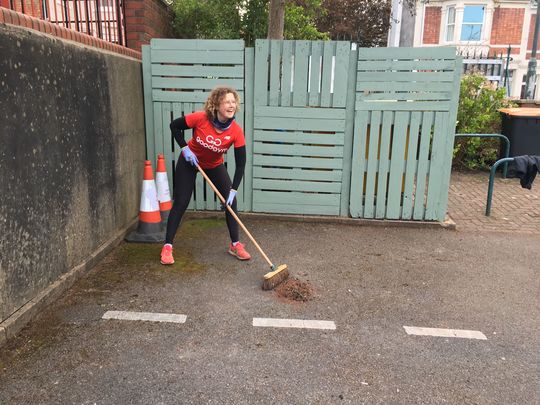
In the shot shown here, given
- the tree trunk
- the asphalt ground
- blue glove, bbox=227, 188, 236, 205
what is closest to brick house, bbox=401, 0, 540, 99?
the tree trunk

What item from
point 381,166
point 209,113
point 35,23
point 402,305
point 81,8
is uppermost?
point 81,8

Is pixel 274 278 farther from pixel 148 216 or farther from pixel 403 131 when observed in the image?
pixel 403 131

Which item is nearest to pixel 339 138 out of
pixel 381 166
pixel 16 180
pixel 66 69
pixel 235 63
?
pixel 381 166

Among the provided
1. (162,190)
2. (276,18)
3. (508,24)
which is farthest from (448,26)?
(162,190)

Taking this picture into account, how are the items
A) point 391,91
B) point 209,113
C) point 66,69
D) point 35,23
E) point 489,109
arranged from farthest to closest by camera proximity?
point 489,109, point 391,91, point 209,113, point 66,69, point 35,23

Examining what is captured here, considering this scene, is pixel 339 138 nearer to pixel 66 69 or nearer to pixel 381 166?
pixel 381 166

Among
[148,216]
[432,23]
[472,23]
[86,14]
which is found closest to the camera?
[86,14]

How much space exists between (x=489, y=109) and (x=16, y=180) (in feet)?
29.9

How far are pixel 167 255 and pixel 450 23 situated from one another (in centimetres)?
2825

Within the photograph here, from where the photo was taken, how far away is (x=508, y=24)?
90.6 feet

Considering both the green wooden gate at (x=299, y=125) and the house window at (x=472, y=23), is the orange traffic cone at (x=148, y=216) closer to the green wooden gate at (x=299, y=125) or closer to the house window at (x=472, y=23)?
the green wooden gate at (x=299, y=125)

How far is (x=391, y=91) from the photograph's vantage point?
559 cm

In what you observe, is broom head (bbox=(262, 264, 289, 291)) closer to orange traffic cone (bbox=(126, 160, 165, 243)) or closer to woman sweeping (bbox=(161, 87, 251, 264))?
woman sweeping (bbox=(161, 87, 251, 264))

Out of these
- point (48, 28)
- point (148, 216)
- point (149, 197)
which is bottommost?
point (148, 216)
